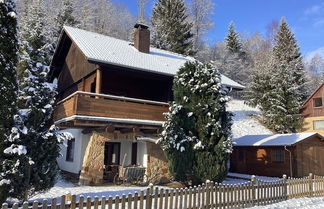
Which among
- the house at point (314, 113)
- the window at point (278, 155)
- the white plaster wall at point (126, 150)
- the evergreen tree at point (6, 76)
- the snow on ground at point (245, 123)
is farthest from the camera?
the house at point (314, 113)

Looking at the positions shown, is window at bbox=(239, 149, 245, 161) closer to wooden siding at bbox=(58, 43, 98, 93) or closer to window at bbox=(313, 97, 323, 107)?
wooden siding at bbox=(58, 43, 98, 93)

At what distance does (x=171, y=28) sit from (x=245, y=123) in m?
17.8

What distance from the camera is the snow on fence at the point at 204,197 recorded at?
6.63 m

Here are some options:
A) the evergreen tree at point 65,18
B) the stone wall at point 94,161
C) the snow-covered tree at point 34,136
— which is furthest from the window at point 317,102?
the evergreen tree at point 65,18

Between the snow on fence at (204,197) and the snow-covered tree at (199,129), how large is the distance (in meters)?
2.14

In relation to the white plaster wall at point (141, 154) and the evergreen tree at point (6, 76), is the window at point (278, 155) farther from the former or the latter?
the evergreen tree at point (6, 76)

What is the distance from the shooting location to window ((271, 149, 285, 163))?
21.1 metres

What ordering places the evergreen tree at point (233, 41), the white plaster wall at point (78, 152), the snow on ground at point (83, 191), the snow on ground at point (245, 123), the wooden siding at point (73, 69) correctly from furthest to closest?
1. the evergreen tree at point (233, 41)
2. the snow on ground at point (245, 123)
3. the wooden siding at point (73, 69)
4. the white plaster wall at point (78, 152)
5. the snow on ground at point (83, 191)

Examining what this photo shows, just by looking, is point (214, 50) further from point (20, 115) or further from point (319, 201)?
point (20, 115)

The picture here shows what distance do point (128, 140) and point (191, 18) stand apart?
35915 mm

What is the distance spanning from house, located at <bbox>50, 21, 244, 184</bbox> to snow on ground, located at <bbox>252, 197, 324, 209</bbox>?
687 cm

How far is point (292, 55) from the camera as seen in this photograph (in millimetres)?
39844

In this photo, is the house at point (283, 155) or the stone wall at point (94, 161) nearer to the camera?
the stone wall at point (94, 161)

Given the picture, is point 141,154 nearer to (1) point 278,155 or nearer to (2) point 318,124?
(1) point 278,155
